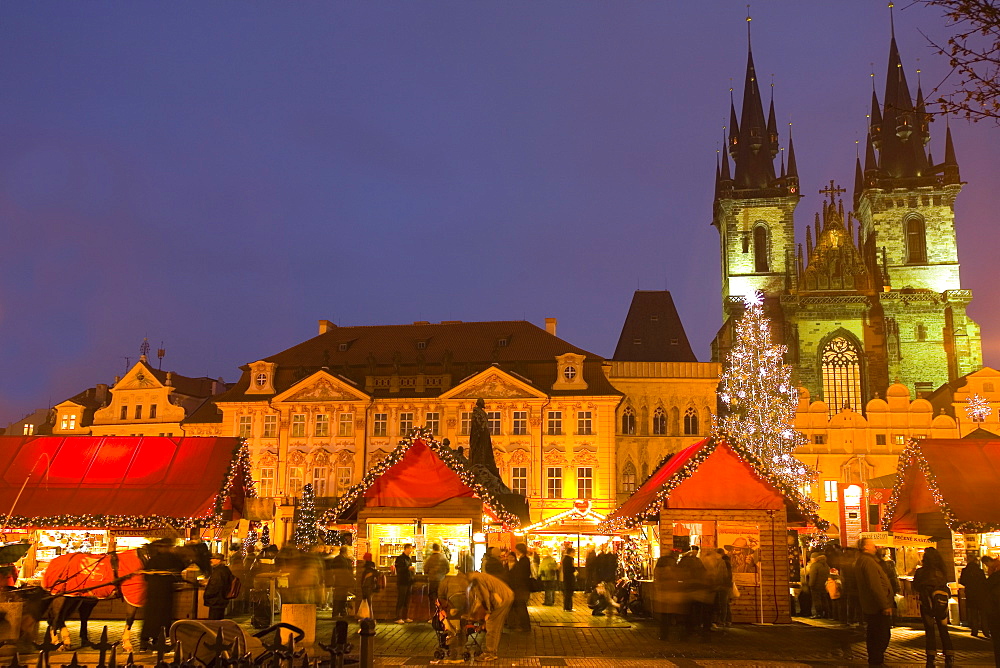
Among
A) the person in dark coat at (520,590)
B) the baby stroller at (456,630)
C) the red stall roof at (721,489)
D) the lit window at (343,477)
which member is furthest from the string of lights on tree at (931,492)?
the lit window at (343,477)

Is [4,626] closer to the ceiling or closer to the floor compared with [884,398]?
closer to the floor

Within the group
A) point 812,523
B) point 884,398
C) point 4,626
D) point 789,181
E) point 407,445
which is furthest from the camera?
point 789,181

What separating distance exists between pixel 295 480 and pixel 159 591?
31024 millimetres

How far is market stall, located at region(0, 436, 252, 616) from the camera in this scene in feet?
56.3

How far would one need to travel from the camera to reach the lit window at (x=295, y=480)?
42.1 m

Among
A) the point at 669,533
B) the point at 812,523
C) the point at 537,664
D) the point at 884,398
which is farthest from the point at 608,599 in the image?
the point at 884,398

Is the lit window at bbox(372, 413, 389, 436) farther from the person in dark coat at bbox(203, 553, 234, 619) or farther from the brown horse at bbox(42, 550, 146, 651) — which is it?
the person in dark coat at bbox(203, 553, 234, 619)

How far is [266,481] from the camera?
139 ft

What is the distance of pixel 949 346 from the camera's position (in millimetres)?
55688

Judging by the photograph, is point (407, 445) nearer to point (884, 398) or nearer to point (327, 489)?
point (327, 489)

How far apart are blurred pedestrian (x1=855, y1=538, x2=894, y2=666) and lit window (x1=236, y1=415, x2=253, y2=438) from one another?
35.1m

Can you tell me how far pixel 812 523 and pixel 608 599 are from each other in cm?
389

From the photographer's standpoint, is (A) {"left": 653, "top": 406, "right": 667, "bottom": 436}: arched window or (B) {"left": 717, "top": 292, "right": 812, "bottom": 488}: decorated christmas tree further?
(A) {"left": 653, "top": 406, "right": 667, "bottom": 436}: arched window

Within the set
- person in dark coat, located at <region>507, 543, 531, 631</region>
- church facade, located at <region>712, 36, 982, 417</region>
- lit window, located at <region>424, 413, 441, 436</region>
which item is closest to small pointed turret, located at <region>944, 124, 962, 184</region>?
church facade, located at <region>712, 36, 982, 417</region>
